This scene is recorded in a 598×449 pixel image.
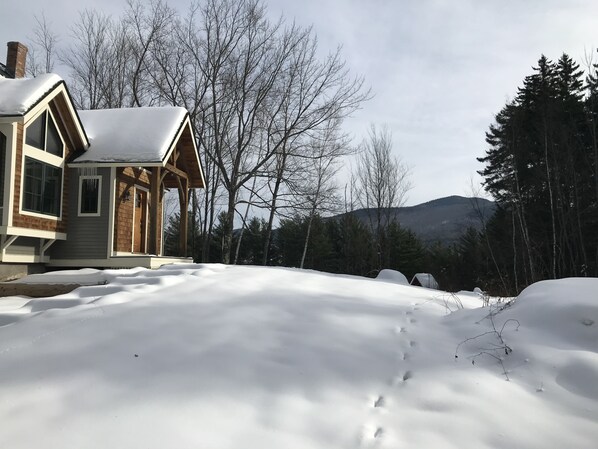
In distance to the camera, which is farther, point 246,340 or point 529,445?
point 246,340

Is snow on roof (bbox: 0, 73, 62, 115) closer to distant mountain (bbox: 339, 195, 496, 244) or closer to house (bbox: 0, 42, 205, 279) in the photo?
house (bbox: 0, 42, 205, 279)

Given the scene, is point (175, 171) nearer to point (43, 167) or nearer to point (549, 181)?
point (43, 167)

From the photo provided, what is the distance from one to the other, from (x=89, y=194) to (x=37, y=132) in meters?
1.88

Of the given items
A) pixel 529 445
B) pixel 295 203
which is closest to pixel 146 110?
pixel 295 203

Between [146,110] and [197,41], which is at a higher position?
[197,41]

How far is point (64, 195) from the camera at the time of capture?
431 inches

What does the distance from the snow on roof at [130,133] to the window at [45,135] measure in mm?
573

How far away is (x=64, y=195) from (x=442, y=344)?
10.3 metres

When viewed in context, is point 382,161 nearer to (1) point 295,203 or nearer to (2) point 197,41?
(1) point 295,203

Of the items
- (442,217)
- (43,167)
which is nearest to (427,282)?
(43,167)

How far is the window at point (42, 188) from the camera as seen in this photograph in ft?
31.4

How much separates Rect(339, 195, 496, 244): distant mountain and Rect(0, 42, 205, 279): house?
1705cm

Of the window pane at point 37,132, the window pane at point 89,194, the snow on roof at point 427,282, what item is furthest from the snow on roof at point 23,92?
the snow on roof at point 427,282

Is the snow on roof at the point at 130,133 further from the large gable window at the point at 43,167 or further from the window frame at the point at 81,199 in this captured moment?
the large gable window at the point at 43,167
